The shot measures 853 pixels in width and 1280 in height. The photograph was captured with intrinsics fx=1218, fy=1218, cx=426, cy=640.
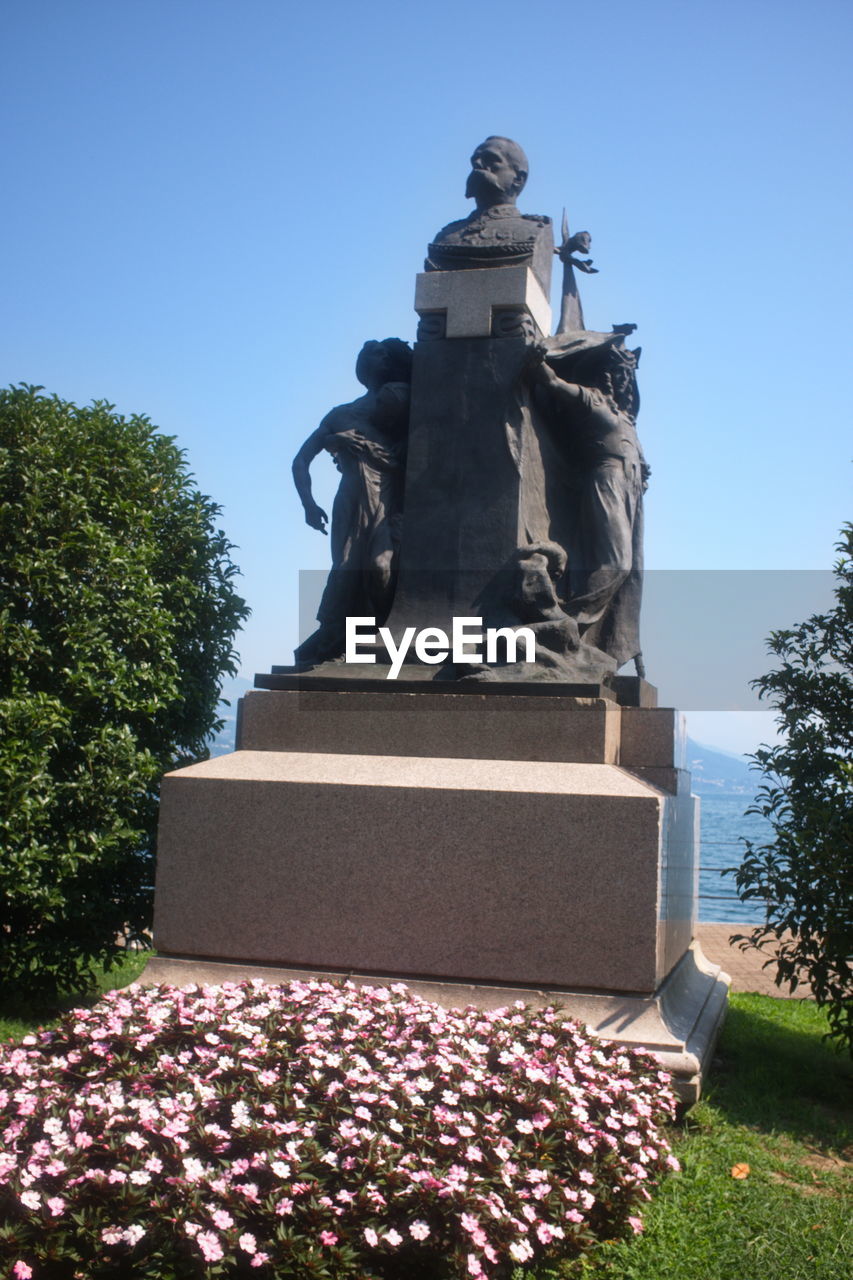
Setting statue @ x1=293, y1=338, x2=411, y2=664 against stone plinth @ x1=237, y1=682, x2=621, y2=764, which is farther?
statue @ x1=293, y1=338, x2=411, y2=664

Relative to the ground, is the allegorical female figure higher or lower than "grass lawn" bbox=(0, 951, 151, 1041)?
higher

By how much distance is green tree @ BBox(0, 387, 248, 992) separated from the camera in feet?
24.8

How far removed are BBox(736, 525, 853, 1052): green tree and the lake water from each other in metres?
0.21

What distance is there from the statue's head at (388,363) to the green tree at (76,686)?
217cm

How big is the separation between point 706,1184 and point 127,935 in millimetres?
5159

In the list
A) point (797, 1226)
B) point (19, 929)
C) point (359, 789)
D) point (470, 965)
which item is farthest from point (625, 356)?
point (19, 929)

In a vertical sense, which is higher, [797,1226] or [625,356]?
[625,356]

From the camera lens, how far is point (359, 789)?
18.0 feet

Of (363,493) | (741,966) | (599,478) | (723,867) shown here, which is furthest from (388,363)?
(741,966)

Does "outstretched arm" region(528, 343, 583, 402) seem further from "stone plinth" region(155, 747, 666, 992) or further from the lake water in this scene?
the lake water

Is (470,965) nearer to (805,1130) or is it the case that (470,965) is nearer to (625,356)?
(805,1130)

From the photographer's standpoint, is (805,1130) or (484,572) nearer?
(805,1130)

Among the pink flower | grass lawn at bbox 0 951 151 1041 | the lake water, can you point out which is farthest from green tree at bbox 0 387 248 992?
the pink flower

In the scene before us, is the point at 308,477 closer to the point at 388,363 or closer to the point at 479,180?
the point at 388,363
